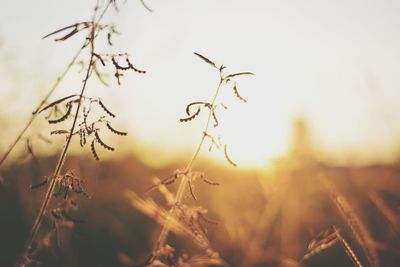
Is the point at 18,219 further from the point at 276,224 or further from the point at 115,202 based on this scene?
the point at 276,224

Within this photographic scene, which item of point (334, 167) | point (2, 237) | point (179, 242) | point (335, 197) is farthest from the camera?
point (334, 167)

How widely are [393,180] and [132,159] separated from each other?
18.3 ft

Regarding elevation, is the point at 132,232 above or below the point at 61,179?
below

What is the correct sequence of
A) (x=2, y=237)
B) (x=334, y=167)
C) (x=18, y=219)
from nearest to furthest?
(x=2, y=237) → (x=18, y=219) → (x=334, y=167)

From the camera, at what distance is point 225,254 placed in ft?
14.5

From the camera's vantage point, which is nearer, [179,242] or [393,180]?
[393,180]

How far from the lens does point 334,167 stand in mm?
7277

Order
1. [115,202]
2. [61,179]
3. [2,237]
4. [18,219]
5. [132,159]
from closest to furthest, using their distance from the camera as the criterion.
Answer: [61,179] < [2,237] < [18,219] < [115,202] < [132,159]

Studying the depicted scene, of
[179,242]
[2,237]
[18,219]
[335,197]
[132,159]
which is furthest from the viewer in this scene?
[132,159]

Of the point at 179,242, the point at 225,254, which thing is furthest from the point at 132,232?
the point at 225,254

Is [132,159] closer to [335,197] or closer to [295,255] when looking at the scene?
[295,255]

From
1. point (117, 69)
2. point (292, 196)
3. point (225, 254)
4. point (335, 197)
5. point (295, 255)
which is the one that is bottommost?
point (225, 254)

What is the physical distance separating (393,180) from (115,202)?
424 centimetres

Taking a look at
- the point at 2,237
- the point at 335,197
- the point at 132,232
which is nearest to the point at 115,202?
the point at 132,232
